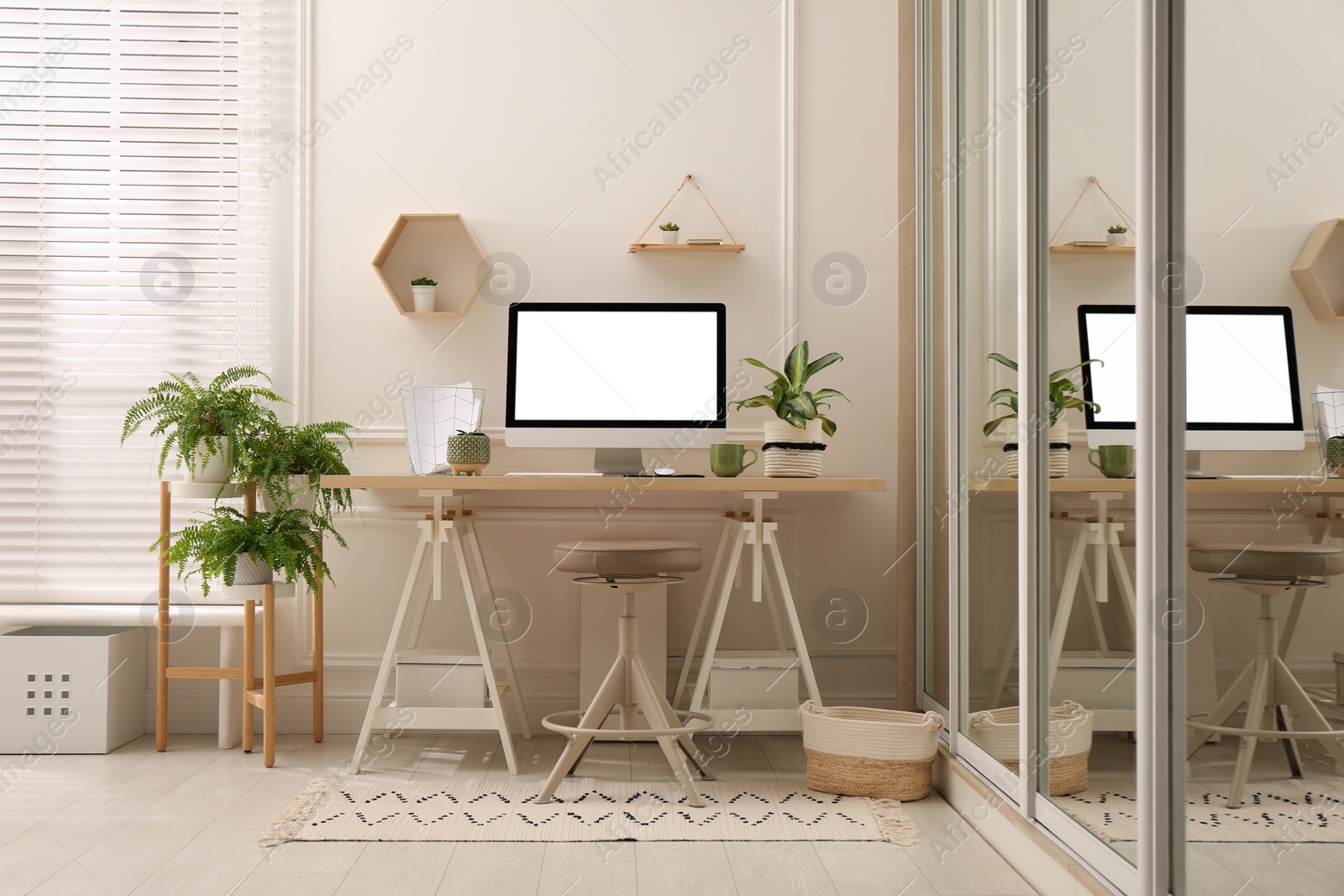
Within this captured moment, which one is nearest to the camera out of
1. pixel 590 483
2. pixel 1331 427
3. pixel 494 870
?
pixel 1331 427

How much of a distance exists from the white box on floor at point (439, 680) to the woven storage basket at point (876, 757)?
896mm

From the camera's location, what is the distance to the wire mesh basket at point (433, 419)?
267 centimetres

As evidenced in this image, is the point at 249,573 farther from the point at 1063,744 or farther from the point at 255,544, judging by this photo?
the point at 1063,744

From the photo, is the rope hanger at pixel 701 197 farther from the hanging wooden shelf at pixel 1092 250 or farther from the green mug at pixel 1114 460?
the green mug at pixel 1114 460

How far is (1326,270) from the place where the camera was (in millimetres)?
1049

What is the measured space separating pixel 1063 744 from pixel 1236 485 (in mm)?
675

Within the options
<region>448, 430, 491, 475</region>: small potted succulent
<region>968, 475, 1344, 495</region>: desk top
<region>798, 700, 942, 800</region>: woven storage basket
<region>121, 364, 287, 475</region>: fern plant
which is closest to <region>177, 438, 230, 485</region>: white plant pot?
<region>121, 364, 287, 475</region>: fern plant

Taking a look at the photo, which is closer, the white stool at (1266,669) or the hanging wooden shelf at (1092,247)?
the white stool at (1266,669)

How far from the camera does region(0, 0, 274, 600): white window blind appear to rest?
114 inches

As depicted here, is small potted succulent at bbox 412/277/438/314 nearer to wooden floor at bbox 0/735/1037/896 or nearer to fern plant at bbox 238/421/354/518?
fern plant at bbox 238/421/354/518

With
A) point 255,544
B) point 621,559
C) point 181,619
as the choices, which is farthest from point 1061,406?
point 181,619

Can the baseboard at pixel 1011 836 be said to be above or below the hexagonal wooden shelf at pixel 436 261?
below

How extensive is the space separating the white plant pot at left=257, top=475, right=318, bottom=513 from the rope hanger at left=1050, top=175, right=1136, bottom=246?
210 cm

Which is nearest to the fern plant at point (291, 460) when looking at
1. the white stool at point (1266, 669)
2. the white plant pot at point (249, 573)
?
the white plant pot at point (249, 573)
